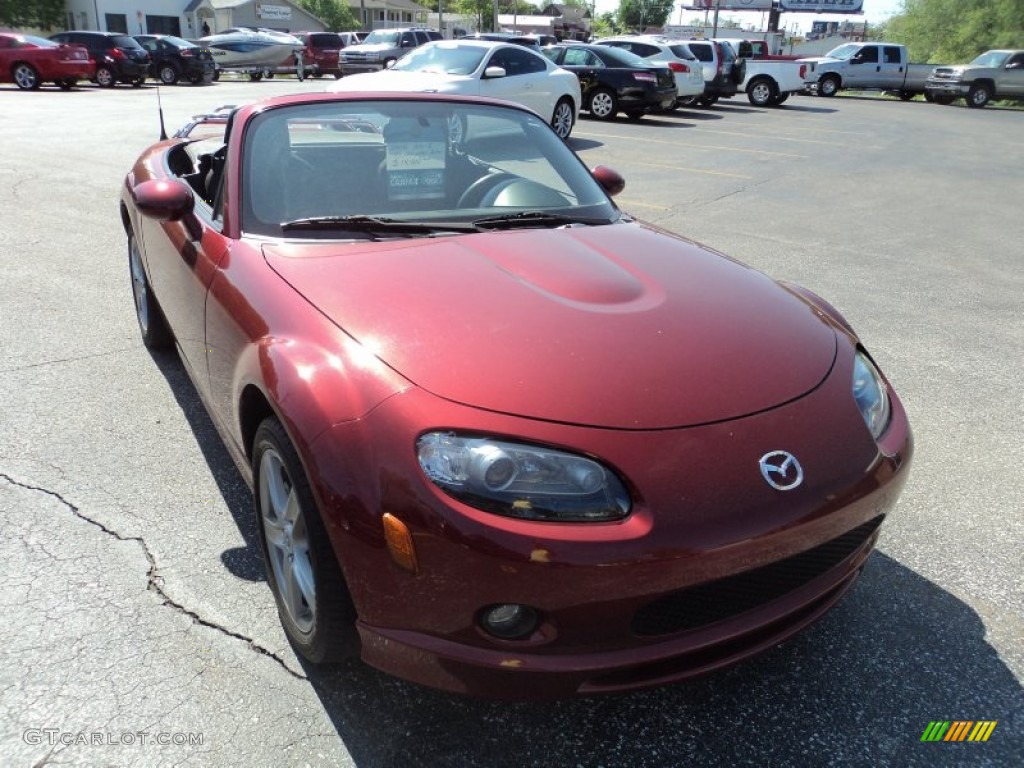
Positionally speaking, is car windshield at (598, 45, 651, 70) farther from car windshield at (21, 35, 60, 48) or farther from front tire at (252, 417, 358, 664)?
front tire at (252, 417, 358, 664)

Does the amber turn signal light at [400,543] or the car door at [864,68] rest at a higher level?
the car door at [864,68]

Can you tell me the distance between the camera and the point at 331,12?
70.4m

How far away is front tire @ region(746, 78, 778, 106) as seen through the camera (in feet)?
83.0

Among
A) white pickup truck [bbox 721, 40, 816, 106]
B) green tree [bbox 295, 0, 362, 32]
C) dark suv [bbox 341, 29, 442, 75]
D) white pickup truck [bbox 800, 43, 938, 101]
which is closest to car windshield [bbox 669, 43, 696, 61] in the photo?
white pickup truck [bbox 721, 40, 816, 106]

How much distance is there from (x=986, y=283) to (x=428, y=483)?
6.33 meters

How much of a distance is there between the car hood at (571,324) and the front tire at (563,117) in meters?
11.3

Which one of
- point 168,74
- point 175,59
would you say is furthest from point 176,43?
point 168,74

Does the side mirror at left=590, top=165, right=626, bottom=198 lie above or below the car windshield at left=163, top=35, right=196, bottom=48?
below

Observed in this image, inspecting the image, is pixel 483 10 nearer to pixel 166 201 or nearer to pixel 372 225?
pixel 166 201

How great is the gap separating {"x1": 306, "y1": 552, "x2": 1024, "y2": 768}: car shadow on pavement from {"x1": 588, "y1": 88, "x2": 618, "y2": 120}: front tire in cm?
1662

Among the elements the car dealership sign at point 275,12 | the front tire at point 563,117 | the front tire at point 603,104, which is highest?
the car dealership sign at point 275,12

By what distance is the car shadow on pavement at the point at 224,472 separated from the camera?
2704 mm

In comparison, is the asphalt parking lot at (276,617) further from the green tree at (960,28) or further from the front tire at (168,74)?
the green tree at (960,28)

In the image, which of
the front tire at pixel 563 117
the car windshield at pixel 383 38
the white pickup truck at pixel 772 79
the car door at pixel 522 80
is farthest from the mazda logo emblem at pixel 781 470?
the car windshield at pixel 383 38
